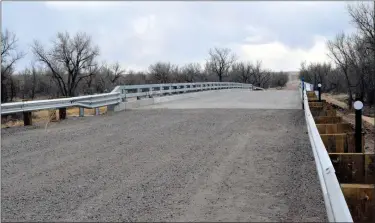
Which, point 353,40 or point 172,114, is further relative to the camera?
point 353,40

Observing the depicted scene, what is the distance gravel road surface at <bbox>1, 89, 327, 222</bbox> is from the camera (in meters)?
4.56

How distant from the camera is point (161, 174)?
604 cm

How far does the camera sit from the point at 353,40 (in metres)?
61.0

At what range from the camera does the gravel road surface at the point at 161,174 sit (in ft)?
15.0

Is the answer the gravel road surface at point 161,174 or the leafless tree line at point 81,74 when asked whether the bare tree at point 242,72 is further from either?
the gravel road surface at point 161,174

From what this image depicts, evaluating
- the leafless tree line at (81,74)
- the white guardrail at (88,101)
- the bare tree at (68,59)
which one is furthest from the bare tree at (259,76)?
the white guardrail at (88,101)

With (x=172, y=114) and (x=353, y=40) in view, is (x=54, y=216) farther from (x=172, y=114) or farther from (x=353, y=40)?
(x=353, y=40)

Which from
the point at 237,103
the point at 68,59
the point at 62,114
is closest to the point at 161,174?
the point at 62,114

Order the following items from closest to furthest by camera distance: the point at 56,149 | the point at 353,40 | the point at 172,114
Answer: the point at 56,149, the point at 172,114, the point at 353,40

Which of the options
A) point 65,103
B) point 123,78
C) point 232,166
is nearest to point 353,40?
point 123,78

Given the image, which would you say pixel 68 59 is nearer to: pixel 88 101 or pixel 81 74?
pixel 81 74

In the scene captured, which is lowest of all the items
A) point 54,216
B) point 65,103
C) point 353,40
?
point 54,216

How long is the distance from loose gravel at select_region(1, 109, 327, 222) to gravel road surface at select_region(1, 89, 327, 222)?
12mm

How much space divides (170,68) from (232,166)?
2961 inches
